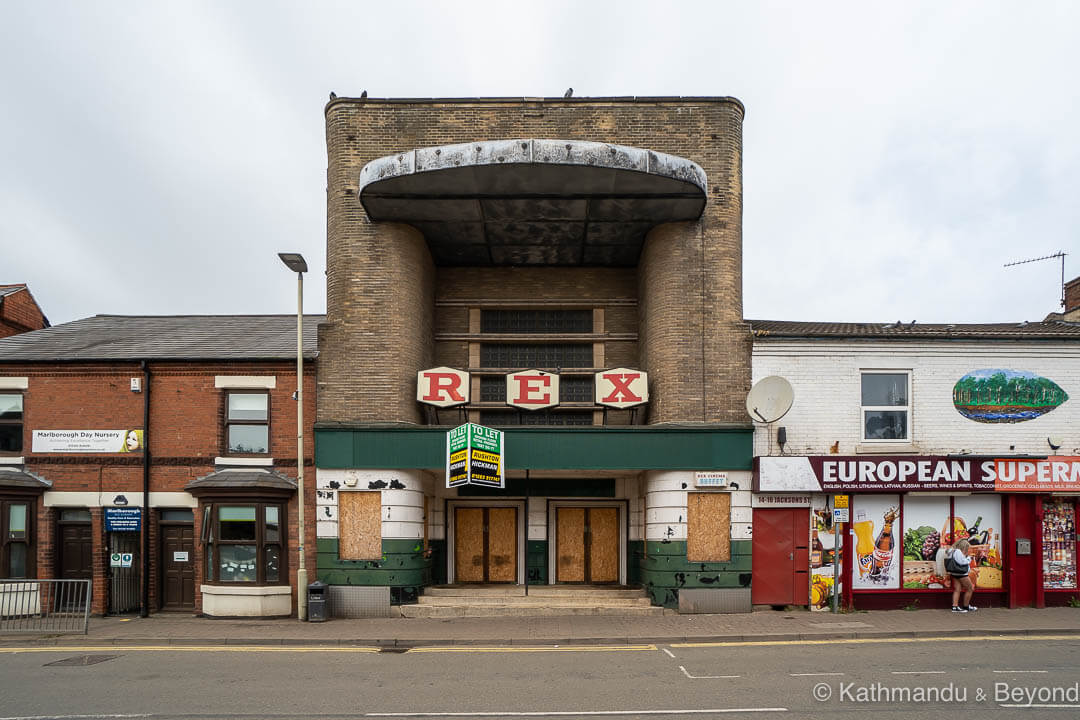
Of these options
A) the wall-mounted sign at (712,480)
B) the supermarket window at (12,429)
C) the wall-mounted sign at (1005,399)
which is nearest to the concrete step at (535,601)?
the wall-mounted sign at (712,480)

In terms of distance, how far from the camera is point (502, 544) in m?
20.4

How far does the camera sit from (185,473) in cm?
1742

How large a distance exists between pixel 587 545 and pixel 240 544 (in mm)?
8838

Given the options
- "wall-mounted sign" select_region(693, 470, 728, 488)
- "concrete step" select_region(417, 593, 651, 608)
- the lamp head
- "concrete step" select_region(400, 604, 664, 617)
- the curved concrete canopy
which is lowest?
"concrete step" select_region(400, 604, 664, 617)

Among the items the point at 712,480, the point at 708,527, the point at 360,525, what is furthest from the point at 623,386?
the point at 360,525

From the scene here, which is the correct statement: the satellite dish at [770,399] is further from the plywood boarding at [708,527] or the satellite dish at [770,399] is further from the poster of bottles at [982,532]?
the poster of bottles at [982,532]

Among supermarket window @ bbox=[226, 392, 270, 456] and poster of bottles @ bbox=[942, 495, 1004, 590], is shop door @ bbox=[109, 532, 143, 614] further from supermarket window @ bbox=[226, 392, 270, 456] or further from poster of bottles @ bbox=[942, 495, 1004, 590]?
poster of bottles @ bbox=[942, 495, 1004, 590]

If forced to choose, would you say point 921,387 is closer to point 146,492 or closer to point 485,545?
point 485,545

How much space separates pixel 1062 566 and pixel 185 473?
67.5 ft

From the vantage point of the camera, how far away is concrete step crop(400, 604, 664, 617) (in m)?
16.6

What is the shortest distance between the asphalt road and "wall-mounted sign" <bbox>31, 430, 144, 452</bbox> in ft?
17.2

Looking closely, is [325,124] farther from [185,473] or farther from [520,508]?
[520,508]

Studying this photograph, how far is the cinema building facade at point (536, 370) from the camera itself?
653 inches

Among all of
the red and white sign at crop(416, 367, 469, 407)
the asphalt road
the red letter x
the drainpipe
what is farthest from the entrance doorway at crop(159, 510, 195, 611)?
the red letter x
